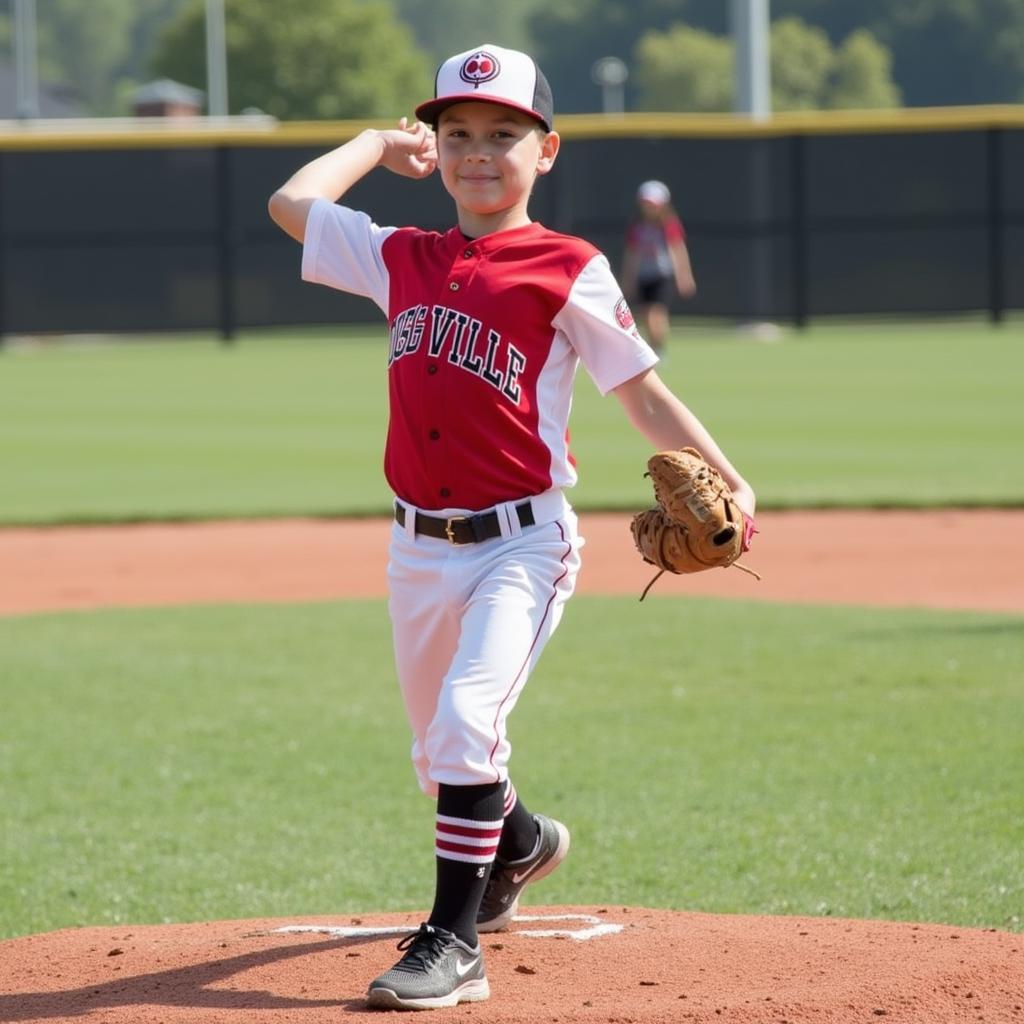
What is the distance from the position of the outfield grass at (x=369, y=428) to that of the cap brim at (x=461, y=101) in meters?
7.61

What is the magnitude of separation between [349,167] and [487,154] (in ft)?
1.72

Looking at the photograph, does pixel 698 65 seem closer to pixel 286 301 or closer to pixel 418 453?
pixel 286 301

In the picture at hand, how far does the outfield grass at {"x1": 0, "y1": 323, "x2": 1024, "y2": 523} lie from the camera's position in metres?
12.0

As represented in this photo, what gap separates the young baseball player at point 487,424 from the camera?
341 centimetres

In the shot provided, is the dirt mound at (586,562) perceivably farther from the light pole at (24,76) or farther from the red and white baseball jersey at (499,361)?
the light pole at (24,76)

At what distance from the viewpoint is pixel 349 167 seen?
4020mm

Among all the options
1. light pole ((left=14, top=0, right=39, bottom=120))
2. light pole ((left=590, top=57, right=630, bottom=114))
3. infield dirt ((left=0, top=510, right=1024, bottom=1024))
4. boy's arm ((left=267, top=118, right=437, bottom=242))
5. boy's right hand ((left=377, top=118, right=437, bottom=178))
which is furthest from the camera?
light pole ((left=590, top=57, right=630, bottom=114))

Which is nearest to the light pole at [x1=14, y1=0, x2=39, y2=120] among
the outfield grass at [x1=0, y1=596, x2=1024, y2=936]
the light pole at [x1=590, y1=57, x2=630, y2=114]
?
the light pole at [x1=590, y1=57, x2=630, y2=114]

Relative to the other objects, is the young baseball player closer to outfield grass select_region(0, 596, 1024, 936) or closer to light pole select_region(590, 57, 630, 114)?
outfield grass select_region(0, 596, 1024, 936)

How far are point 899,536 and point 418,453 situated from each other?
7.25 metres

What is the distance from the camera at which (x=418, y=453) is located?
3.57 m

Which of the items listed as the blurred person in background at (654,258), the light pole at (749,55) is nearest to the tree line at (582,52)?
the light pole at (749,55)

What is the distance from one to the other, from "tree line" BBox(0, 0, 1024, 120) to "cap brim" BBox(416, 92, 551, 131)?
258 feet

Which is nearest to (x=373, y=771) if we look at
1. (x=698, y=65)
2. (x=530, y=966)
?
(x=530, y=966)
